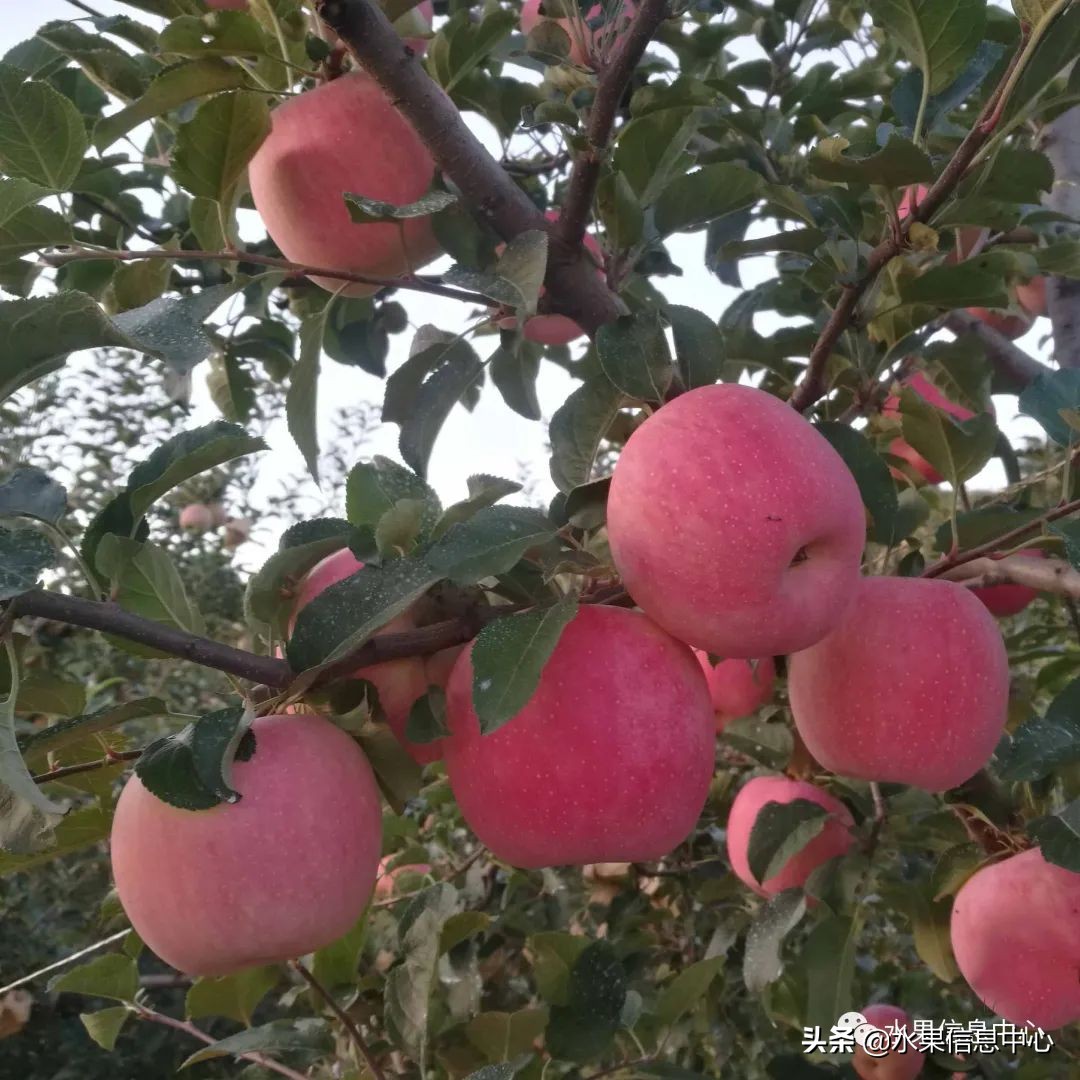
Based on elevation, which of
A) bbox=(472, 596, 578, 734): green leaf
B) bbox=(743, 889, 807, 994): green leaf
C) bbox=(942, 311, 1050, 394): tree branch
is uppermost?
bbox=(472, 596, 578, 734): green leaf

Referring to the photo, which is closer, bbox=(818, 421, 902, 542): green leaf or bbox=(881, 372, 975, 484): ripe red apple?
bbox=(818, 421, 902, 542): green leaf

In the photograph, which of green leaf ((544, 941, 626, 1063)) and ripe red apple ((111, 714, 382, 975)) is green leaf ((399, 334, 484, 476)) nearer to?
ripe red apple ((111, 714, 382, 975))

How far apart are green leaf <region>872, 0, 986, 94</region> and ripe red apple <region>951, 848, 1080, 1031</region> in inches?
31.9

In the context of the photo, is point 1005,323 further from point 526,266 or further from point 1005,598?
point 526,266

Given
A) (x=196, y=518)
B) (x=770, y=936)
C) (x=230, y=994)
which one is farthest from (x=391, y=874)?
(x=196, y=518)

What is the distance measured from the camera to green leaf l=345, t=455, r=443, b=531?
2.52 feet

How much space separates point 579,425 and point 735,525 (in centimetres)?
20

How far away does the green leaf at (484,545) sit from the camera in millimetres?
618

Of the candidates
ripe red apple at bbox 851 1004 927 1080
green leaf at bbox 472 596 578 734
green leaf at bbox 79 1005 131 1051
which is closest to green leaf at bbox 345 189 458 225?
green leaf at bbox 472 596 578 734

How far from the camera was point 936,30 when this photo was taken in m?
0.77

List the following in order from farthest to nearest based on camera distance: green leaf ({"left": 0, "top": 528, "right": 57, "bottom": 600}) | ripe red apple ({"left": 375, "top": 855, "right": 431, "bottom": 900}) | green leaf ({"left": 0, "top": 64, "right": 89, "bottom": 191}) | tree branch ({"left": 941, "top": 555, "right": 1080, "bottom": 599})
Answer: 1. ripe red apple ({"left": 375, "top": 855, "right": 431, "bottom": 900})
2. tree branch ({"left": 941, "top": 555, "right": 1080, "bottom": 599})
3. green leaf ({"left": 0, "top": 64, "right": 89, "bottom": 191})
4. green leaf ({"left": 0, "top": 528, "right": 57, "bottom": 600})

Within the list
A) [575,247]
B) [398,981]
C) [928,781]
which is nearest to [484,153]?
[575,247]

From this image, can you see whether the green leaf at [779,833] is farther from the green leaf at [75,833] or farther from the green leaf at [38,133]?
the green leaf at [38,133]

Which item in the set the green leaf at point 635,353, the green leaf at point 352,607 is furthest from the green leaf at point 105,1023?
the green leaf at point 635,353
